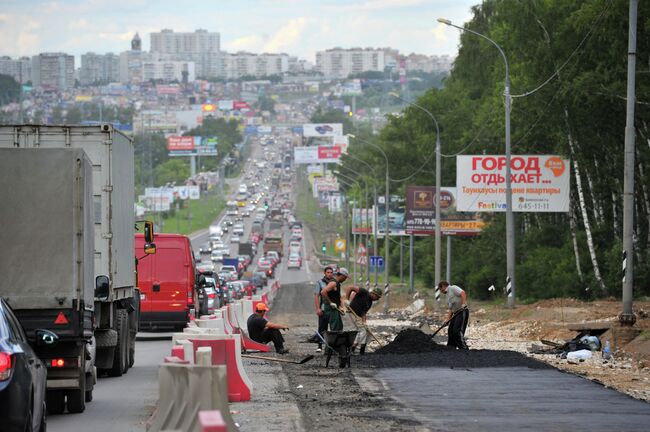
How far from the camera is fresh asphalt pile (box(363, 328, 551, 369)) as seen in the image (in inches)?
960

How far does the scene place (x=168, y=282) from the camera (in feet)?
117

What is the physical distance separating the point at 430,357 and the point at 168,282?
11.1 meters

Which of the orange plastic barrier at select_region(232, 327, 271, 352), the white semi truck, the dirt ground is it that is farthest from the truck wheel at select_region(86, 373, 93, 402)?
the orange plastic barrier at select_region(232, 327, 271, 352)

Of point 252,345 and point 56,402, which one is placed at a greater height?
point 56,402

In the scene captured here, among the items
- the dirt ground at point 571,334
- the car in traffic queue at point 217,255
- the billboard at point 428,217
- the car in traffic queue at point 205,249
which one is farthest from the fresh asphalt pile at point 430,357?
the car in traffic queue at point 205,249

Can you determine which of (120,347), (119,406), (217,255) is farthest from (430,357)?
(217,255)

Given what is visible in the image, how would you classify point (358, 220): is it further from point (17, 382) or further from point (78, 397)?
point (17, 382)

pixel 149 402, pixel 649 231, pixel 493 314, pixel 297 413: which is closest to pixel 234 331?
pixel 149 402

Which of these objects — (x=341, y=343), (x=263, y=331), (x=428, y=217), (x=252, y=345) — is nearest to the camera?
(x=341, y=343)

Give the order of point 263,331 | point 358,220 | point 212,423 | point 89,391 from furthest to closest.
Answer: point 358,220
point 263,331
point 89,391
point 212,423

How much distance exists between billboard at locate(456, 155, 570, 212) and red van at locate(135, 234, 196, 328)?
23911 mm

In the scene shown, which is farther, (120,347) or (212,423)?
(120,347)

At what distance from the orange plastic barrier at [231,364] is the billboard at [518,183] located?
38.8m

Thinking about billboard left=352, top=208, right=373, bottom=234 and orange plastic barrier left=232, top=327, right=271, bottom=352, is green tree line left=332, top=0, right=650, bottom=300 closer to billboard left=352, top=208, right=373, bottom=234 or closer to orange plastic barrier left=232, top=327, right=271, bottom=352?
orange plastic barrier left=232, top=327, right=271, bottom=352
